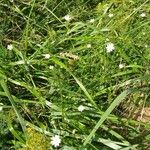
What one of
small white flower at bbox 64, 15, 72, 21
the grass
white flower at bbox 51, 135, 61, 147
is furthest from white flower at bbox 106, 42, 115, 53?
white flower at bbox 51, 135, 61, 147

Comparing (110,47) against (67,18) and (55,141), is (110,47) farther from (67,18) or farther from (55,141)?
(55,141)

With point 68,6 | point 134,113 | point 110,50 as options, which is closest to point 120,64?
point 110,50

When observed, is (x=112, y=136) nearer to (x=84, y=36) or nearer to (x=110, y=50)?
(x=110, y=50)

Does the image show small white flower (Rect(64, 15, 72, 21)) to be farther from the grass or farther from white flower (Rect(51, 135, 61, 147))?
white flower (Rect(51, 135, 61, 147))

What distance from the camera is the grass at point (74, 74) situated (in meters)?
2.83

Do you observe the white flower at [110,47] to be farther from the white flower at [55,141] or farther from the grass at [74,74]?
the white flower at [55,141]

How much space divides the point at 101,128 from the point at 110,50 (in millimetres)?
536

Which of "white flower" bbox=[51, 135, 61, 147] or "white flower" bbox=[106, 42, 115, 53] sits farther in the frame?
"white flower" bbox=[106, 42, 115, 53]

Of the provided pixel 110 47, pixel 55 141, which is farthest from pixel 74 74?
pixel 55 141

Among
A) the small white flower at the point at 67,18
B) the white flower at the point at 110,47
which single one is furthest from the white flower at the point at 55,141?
the small white flower at the point at 67,18

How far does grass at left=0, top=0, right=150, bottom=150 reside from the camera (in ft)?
9.27

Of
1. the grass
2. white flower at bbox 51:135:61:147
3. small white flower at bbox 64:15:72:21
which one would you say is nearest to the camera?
white flower at bbox 51:135:61:147

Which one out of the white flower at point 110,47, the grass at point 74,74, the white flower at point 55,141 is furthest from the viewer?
Result: the white flower at point 110,47

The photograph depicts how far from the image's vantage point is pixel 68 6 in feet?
11.9
